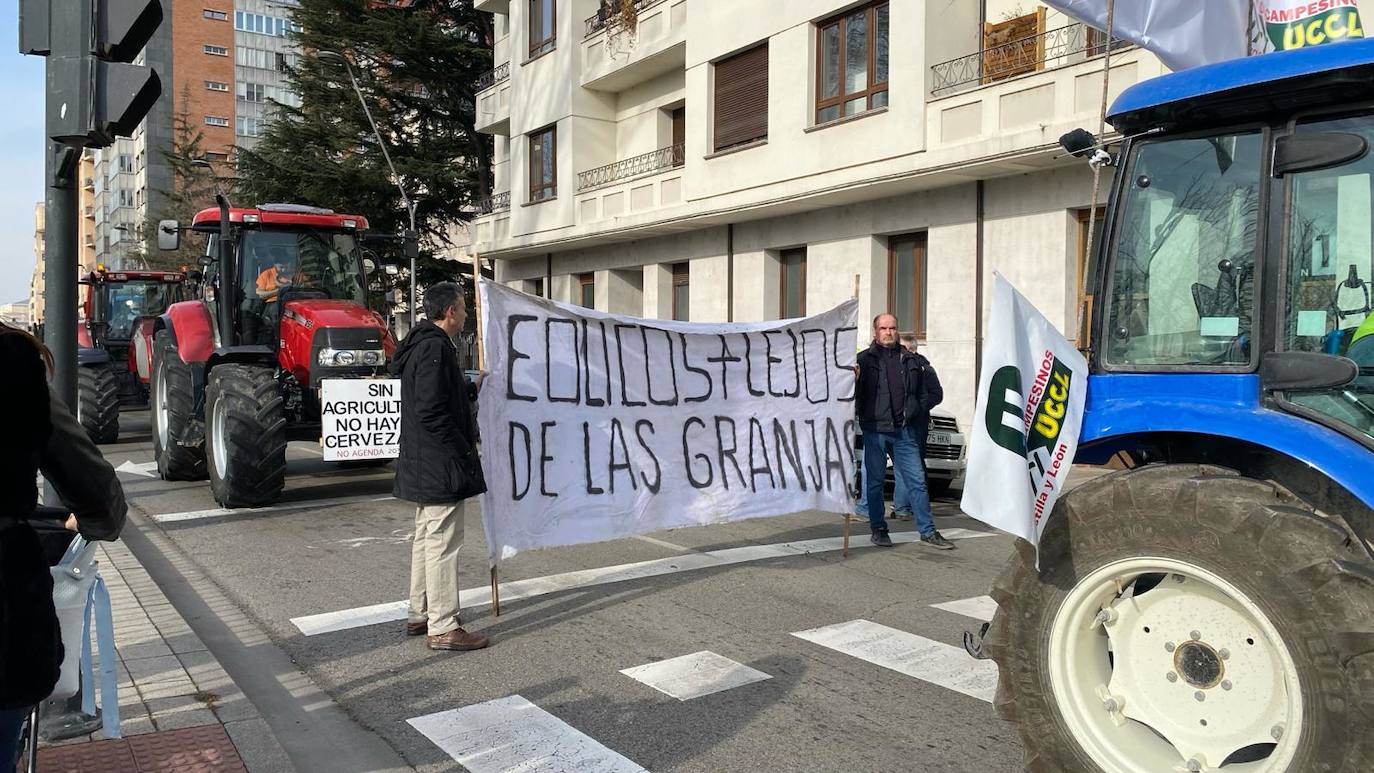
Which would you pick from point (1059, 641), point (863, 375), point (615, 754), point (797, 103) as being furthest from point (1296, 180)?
point (797, 103)

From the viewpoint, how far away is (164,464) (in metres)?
12.2

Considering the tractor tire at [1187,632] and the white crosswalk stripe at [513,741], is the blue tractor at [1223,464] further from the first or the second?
the white crosswalk stripe at [513,741]

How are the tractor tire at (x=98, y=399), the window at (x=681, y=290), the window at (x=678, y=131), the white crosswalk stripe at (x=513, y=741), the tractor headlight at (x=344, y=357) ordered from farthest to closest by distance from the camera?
the window at (x=681, y=290) → the window at (x=678, y=131) → the tractor tire at (x=98, y=399) → the tractor headlight at (x=344, y=357) → the white crosswalk stripe at (x=513, y=741)

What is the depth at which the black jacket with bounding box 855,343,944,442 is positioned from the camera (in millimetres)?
8930

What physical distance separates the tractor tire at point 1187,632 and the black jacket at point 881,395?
5.22 meters

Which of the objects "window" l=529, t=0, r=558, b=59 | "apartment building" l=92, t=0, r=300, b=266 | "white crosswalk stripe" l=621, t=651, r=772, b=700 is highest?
"apartment building" l=92, t=0, r=300, b=266

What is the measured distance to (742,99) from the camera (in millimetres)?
19891

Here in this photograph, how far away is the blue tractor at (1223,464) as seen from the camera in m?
3.01

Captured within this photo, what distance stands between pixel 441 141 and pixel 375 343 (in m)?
23.5

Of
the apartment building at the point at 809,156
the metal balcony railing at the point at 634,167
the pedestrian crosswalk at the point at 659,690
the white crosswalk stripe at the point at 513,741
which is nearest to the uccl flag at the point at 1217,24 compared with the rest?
the pedestrian crosswalk at the point at 659,690

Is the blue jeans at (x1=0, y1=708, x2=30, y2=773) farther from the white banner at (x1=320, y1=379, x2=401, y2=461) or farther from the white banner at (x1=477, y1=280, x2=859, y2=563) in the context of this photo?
the white banner at (x1=320, y1=379, x2=401, y2=461)

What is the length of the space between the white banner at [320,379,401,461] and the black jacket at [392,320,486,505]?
15.0ft

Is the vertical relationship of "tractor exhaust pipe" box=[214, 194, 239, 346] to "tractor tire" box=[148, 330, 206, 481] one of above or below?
above

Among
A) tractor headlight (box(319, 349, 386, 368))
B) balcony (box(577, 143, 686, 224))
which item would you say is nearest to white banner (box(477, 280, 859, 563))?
tractor headlight (box(319, 349, 386, 368))
